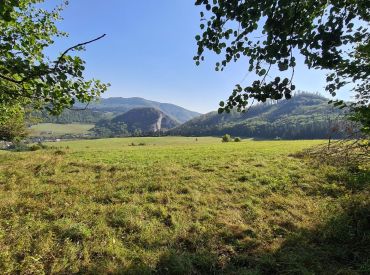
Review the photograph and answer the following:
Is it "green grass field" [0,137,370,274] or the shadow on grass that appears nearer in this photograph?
the shadow on grass

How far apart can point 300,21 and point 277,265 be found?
251 inches

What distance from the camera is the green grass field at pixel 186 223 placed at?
8023 mm

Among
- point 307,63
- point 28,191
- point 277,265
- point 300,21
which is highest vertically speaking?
point 300,21

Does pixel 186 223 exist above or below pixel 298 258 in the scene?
above

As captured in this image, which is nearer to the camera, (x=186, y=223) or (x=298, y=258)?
(x=298, y=258)

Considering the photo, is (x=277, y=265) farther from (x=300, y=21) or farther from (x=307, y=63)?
(x=300, y=21)

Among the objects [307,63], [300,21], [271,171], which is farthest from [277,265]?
[271,171]

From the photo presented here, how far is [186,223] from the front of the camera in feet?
35.4

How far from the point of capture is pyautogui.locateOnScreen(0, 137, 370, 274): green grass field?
802 cm

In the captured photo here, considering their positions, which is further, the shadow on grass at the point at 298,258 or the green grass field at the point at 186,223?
the green grass field at the point at 186,223

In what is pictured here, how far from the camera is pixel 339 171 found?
17250 mm

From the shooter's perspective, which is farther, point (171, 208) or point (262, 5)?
point (171, 208)

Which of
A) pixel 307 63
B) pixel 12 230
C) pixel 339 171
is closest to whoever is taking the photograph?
pixel 307 63

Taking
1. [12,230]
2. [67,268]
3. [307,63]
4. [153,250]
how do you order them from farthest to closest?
1. [12,230]
2. [153,250]
3. [67,268]
4. [307,63]
